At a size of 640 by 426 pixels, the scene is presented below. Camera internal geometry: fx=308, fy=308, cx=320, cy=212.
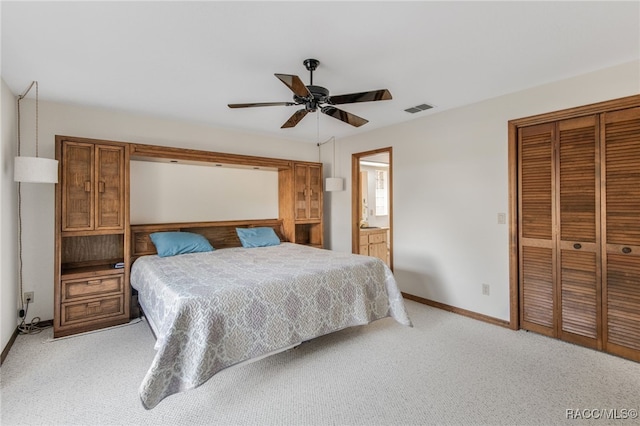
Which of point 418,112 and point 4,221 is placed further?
point 418,112

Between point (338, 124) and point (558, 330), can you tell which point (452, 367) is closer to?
point (558, 330)

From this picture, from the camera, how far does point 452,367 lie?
2.52m

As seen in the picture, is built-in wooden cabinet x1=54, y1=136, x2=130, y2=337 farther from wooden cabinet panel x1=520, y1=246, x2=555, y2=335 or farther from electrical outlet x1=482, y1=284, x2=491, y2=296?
wooden cabinet panel x1=520, y1=246, x2=555, y2=335

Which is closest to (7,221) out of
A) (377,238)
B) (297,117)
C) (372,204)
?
(297,117)

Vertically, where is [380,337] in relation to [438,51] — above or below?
below

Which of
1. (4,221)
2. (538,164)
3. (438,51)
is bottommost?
(4,221)

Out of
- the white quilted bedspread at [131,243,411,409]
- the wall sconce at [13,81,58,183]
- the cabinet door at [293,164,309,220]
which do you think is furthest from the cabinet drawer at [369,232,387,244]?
the wall sconce at [13,81,58,183]

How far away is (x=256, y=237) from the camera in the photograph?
452 centimetres

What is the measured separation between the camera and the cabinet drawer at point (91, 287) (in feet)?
10.3

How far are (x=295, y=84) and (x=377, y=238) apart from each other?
4.41 metres

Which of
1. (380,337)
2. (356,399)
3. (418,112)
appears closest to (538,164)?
(418,112)

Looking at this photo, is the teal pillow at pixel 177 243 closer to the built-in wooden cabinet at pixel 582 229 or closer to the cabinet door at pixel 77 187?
the cabinet door at pixel 77 187

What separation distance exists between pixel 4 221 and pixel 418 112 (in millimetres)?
4456

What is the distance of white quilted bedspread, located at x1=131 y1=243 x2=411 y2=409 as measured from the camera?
2021 millimetres
